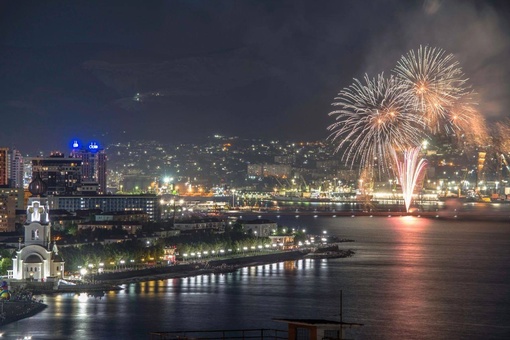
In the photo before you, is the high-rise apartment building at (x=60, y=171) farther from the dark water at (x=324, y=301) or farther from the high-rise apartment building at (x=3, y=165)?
the dark water at (x=324, y=301)

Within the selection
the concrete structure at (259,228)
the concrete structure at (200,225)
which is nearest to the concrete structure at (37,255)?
the concrete structure at (200,225)

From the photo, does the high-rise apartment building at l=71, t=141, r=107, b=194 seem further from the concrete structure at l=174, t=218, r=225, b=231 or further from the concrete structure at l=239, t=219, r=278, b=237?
the concrete structure at l=239, t=219, r=278, b=237

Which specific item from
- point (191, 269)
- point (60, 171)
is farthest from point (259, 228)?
point (60, 171)

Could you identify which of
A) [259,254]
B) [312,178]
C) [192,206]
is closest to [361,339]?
[259,254]

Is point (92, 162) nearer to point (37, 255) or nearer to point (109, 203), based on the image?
point (109, 203)

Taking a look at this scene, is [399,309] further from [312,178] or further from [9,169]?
[312,178]

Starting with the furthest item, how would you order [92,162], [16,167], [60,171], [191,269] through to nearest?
[92,162], [16,167], [60,171], [191,269]
